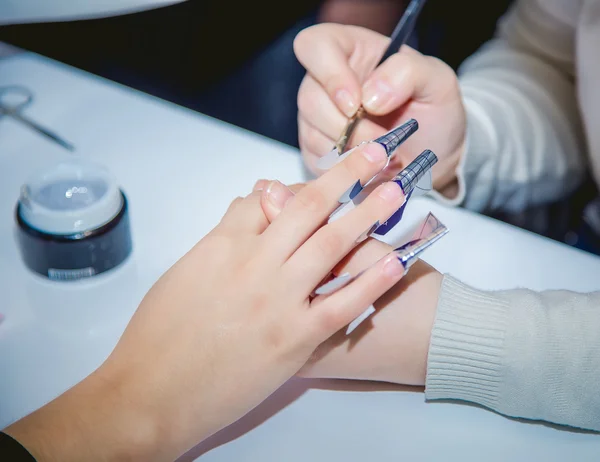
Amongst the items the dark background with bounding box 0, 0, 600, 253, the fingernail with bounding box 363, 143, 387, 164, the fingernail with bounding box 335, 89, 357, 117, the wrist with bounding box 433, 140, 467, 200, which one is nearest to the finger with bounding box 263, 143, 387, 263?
the fingernail with bounding box 363, 143, 387, 164

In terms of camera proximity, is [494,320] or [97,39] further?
[97,39]

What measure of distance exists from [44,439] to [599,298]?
0.41m

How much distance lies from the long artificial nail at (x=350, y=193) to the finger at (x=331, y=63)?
13 centimetres

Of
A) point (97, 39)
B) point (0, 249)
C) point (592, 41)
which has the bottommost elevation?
point (97, 39)

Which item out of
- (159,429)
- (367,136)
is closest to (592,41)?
(367,136)

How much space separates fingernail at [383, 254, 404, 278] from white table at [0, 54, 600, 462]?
104 mm

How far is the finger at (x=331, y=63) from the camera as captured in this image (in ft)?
1.88

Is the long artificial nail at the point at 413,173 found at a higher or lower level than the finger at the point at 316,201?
higher

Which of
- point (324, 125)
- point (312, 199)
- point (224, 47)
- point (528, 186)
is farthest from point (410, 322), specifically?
point (224, 47)

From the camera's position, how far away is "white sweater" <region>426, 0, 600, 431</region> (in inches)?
17.9

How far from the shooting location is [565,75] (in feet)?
2.87

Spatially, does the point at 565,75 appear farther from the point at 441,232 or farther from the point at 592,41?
the point at 441,232

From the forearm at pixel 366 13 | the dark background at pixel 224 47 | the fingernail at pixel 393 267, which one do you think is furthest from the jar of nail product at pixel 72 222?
the forearm at pixel 366 13

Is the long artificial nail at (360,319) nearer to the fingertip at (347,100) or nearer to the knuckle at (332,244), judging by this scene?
the knuckle at (332,244)
